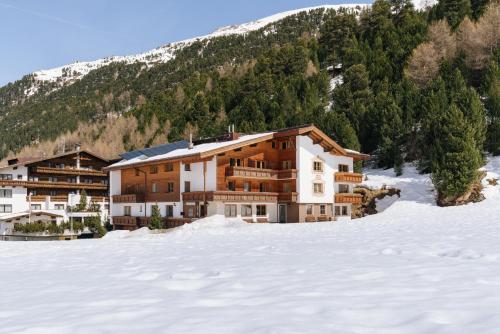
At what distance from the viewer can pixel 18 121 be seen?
18125cm

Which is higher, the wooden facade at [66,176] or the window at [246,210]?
the wooden facade at [66,176]

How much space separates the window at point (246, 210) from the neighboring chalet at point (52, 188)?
1979cm

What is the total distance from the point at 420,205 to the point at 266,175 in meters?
13.8

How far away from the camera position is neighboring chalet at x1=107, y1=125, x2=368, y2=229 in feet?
119

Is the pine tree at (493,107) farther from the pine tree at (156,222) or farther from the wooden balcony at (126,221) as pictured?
the wooden balcony at (126,221)

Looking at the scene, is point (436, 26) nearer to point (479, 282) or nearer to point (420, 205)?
point (420, 205)

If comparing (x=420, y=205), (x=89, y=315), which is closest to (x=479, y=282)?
(x=89, y=315)

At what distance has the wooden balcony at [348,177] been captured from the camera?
42188mm

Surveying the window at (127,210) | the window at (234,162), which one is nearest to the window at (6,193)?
the window at (127,210)

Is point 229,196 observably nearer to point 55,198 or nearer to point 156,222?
point 156,222

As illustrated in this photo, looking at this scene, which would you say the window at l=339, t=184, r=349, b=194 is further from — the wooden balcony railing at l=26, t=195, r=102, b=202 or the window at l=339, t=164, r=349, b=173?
the wooden balcony railing at l=26, t=195, r=102, b=202

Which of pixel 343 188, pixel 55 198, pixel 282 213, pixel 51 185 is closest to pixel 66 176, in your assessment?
pixel 51 185

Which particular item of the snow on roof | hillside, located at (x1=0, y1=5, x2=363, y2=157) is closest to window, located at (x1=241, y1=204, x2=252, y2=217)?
the snow on roof

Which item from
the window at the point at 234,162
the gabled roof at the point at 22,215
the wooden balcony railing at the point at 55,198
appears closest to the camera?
the window at the point at 234,162
